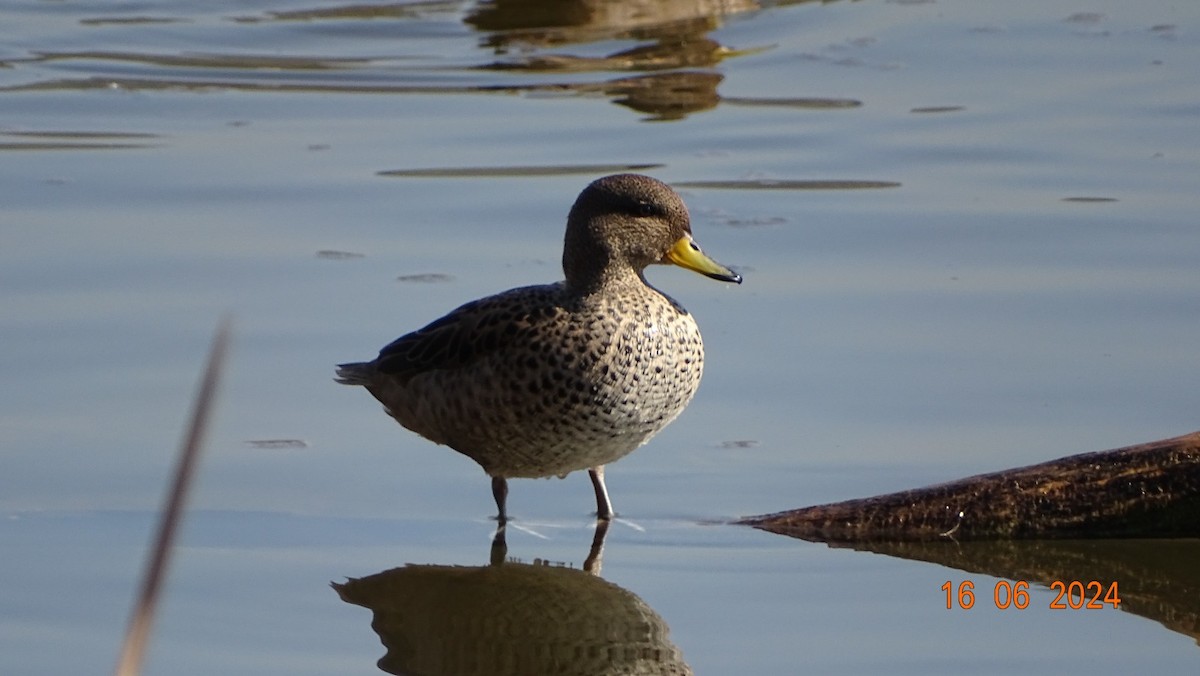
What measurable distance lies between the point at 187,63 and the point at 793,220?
501 centimetres

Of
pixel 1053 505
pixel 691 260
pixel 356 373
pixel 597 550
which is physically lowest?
pixel 597 550

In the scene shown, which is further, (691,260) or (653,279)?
(653,279)

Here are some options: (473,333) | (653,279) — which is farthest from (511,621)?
(653,279)

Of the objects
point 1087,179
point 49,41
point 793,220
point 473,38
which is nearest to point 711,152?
point 793,220

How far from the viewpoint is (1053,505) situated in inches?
175

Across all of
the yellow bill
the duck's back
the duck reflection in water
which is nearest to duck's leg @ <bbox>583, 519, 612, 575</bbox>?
the duck reflection in water

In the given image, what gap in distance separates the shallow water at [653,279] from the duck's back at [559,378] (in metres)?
0.24

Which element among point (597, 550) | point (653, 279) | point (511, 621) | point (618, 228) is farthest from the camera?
point (653, 279)

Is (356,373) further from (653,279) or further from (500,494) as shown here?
(653,279)

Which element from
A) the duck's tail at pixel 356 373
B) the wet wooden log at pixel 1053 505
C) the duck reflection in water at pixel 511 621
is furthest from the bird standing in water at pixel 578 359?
the wet wooden log at pixel 1053 505

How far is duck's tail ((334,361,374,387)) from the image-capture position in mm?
5219

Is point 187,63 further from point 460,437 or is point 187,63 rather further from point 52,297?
point 460,437

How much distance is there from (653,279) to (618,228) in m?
2.11

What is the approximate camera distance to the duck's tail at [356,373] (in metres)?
5.22
